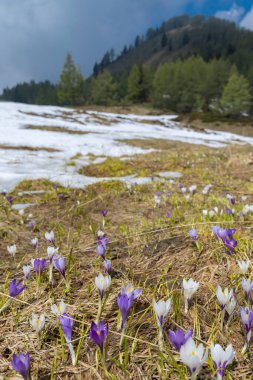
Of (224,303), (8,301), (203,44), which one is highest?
(203,44)

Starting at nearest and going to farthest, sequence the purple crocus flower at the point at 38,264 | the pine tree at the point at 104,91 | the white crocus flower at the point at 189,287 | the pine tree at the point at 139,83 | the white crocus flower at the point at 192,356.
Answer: the white crocus flower at the point at 192,356 < the white crocus flower at the point at 189,287 < the purple crocus flower at the point at 38,264 < the pine tree at the point at 104,91 < the pine tree at the point at 139,83

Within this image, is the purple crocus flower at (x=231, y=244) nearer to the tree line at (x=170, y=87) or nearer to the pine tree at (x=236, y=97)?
the pine tree at (x=236, y=97)

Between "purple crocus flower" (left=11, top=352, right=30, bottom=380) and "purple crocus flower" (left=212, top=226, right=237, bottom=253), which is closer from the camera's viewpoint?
"purple crocus flower" (left=11, top=352, right=30, bottom=380)

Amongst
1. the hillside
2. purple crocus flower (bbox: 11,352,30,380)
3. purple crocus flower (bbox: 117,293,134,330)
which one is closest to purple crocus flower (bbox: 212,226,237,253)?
purple crocus flower (bbox: 117,293,134,330)

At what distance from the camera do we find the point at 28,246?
271 cm

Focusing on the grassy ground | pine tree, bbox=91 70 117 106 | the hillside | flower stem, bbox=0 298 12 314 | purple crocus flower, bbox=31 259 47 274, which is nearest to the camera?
the grassy ground

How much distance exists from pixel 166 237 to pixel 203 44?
16256 centimetres

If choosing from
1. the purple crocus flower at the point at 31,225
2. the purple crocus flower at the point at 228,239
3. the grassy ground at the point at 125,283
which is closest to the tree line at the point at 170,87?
the grassy ground at the point at 125,283

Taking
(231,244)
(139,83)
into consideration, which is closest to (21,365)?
(231,244)

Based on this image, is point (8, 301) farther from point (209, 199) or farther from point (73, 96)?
point (73, 96)

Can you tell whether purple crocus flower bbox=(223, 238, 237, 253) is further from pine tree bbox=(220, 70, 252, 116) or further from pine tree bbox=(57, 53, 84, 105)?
pine tree bbox=(57, 53, 84, 105)

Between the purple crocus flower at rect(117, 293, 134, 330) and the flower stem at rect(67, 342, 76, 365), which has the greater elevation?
the purple crocus flower at rect(117, 293, 134, 330)

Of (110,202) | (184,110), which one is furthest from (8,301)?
(184,110)

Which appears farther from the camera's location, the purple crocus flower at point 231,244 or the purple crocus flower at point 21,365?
the purple crocus flower at point 231,244
